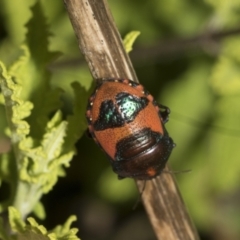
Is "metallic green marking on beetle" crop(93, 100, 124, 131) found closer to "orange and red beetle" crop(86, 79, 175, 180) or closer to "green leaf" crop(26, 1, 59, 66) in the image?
"orange and red beetle" crop(86, 79, 175, 180)

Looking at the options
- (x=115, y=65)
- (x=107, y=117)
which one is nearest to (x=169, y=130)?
(x=107, y=117)

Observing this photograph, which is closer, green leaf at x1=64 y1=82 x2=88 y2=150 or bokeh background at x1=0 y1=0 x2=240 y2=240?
green leaf at x1=64 y1=82 x2=88 y2=150

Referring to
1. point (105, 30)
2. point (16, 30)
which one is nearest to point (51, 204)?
point (16, 30)

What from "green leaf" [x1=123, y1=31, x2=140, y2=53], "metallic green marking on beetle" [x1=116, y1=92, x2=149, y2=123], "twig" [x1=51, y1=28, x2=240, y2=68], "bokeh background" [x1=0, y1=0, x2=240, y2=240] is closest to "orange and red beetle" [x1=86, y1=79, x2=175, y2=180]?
"metallic green marking on beetle" [x1=116, y1=92, x2=149, y2=123]

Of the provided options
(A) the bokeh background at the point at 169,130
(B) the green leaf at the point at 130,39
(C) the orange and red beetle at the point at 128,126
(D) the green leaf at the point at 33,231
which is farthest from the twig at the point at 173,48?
(D) the green leaf at the point at 33,231

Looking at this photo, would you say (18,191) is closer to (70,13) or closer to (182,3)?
(70,13)

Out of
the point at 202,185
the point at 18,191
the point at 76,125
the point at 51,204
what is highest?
the point at 76,125
